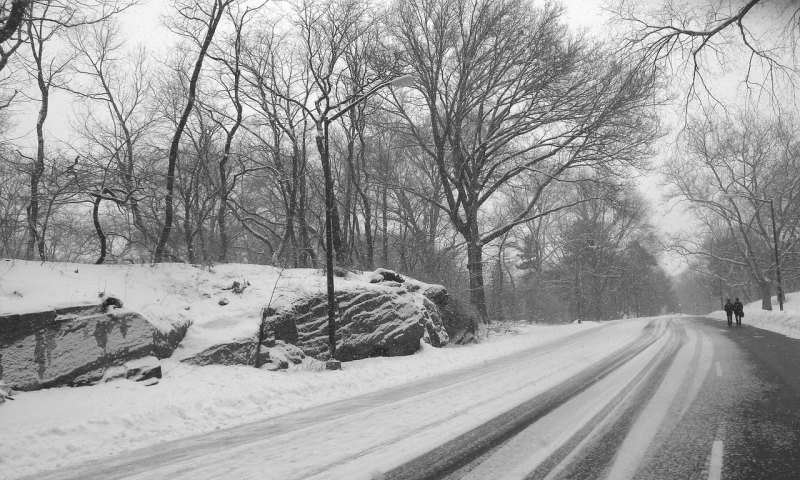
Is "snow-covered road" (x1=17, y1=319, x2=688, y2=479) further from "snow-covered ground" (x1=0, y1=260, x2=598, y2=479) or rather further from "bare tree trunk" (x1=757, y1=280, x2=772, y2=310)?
"bare tree trunk" (x1=757, y1=280, x2=772, y2=310)

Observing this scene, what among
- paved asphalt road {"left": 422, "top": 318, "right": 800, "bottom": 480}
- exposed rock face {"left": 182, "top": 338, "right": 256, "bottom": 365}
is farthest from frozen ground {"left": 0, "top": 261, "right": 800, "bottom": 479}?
paved asphalt road {"left": 422, "top": 318, "right": 800, "bottom": 480}

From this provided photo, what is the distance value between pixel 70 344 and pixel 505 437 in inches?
303

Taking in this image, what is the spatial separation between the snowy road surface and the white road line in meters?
0.02

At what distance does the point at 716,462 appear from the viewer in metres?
4.39

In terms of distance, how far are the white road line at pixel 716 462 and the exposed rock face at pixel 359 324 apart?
9.36 m

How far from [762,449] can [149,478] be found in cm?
614

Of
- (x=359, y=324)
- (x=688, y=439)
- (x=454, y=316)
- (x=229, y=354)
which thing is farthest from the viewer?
(x=454, y=316)

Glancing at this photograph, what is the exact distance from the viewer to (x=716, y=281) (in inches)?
2859

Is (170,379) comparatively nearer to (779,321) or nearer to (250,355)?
(250,355)

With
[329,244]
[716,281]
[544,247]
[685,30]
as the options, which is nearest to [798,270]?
[544,247]

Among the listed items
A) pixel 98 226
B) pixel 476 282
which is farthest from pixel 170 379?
pixel 476 282

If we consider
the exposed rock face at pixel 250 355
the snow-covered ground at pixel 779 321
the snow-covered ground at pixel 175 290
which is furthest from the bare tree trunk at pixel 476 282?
the exposed rock face at pixel 250 355

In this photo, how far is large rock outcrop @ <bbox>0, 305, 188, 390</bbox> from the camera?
7707 millimetres

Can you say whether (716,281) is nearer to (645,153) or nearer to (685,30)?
(645,153)
